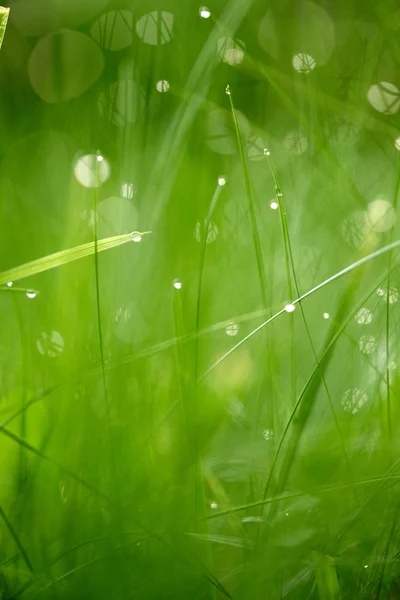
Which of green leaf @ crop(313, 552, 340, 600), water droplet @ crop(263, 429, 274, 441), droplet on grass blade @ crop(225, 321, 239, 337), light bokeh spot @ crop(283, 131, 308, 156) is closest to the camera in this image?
green leaf @ crop(313, 552, 340, 600)

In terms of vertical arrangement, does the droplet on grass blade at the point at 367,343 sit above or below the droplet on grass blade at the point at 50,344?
below

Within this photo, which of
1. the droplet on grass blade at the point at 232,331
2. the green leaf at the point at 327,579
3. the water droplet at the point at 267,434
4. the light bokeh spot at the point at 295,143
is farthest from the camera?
the light bokeh spot at the point at 295,143

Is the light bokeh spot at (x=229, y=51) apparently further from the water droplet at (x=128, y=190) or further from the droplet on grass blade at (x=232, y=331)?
the droplet on grass blade at (x=232, y=331)

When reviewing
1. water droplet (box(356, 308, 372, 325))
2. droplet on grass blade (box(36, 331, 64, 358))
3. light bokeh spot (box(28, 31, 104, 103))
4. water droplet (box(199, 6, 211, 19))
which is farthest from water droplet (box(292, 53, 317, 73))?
droplet on grass blade (box(36, 331, 64, 358))

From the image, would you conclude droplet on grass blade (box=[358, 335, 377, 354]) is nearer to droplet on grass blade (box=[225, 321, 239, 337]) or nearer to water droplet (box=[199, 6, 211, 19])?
droplet on grass blade (box=[225, 321, 239, 337])

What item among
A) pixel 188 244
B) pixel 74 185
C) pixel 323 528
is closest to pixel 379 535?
pixel 323 528

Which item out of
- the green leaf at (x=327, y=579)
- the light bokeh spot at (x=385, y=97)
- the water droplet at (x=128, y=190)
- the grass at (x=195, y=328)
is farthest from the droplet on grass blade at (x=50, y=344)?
the light bokeh spot at (x=385, y=97)

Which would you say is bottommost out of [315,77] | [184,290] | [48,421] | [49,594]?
[49,594]

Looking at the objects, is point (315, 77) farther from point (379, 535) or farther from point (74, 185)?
point (379, 535)
